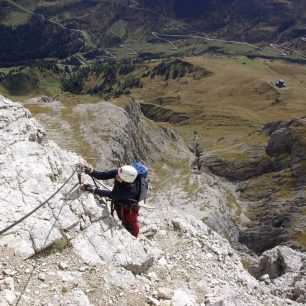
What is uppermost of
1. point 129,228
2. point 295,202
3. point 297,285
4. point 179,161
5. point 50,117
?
point 129,228

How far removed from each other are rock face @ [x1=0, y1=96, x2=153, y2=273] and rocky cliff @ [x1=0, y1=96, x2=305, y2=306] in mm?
43

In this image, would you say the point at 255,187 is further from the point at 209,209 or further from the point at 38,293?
the point at 38,293

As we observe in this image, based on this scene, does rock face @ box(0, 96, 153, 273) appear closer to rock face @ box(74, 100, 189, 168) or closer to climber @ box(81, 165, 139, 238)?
climber @ box(81, 165, 139, 238)

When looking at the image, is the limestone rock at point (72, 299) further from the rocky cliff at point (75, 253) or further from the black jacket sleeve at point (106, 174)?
the black jacket sleeve at point (106, 174)

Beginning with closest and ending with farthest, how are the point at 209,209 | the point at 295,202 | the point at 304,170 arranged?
the point at 209,209 → the point at 295,202 → the point at 304,170

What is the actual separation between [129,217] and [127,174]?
314 centimetres

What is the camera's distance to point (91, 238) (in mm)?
19969

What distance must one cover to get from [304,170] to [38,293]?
130 metres

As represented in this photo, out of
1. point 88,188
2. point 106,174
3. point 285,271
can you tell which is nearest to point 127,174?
point 106,174

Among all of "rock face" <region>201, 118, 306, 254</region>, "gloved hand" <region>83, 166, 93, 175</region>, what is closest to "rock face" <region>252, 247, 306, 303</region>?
"gloved hand" <region>83, 166, 93, 175</region>

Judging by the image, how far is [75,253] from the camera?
18.7 m

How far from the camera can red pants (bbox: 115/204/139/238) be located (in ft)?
73.4

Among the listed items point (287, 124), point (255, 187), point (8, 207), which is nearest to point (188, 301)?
point (8, 207)

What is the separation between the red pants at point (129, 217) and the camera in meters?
22.4
